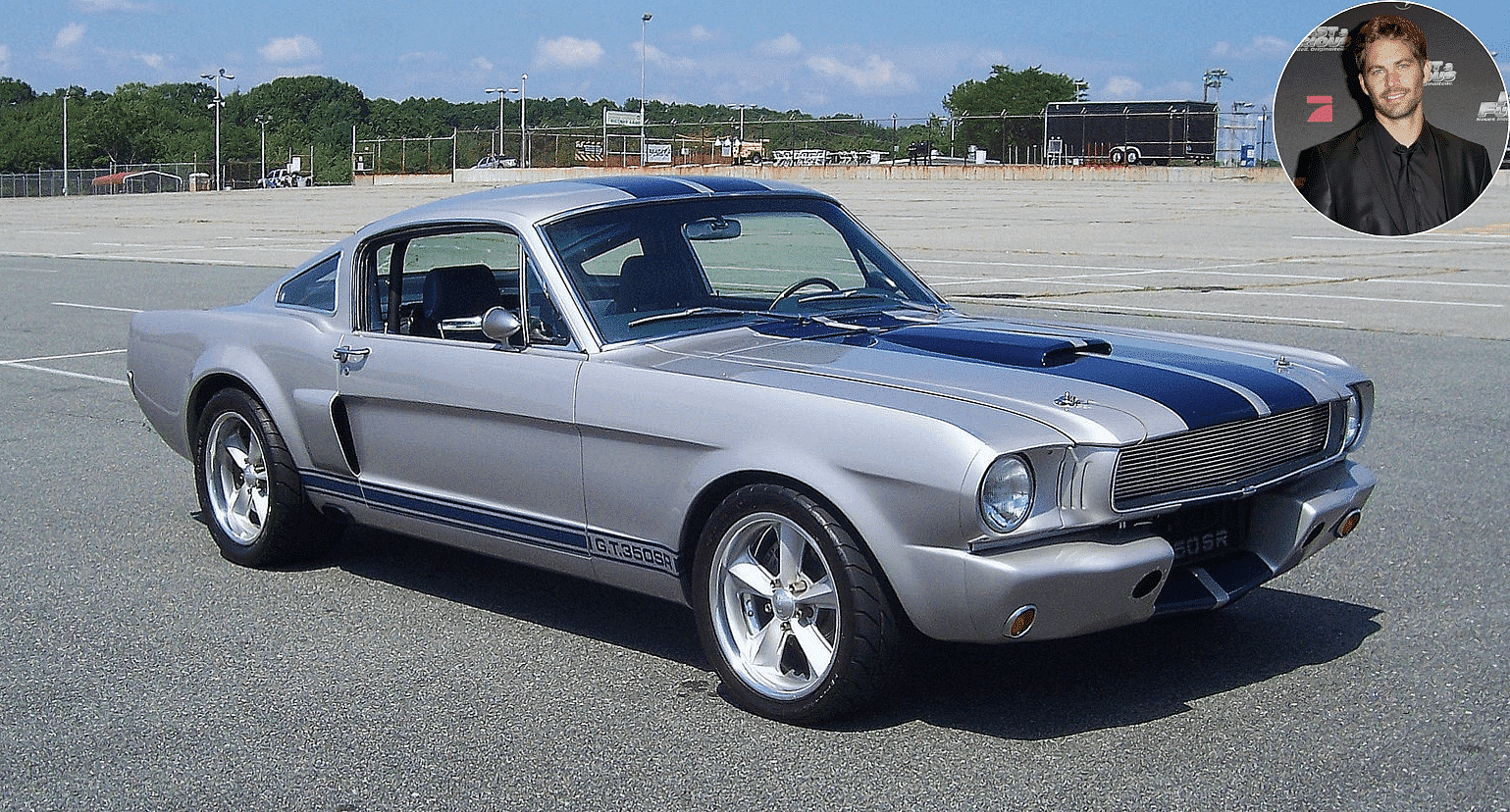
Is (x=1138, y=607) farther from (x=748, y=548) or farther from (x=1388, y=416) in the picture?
(x=1388, y=416)

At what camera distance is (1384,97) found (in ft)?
24.5

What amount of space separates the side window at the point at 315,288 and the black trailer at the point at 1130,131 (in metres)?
52.7

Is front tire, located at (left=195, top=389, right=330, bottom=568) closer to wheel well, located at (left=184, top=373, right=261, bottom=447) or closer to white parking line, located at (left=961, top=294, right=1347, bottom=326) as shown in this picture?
wheel well, located at (left=184, top=373, right=261, bottom=447)

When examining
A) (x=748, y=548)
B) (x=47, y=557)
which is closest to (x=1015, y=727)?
(x=748, y=548)

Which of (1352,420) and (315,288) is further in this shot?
(315,288)

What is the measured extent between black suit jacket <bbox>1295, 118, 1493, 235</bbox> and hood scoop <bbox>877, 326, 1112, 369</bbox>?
141 inches

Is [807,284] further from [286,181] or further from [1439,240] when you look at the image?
[286,181]

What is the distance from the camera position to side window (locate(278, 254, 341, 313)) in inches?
238

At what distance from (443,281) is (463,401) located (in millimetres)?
729

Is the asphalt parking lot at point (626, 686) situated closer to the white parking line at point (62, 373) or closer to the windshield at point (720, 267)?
the windshield at point (720, 267)

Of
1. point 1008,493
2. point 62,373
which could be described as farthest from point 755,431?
point 62,373

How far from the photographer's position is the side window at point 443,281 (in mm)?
5477

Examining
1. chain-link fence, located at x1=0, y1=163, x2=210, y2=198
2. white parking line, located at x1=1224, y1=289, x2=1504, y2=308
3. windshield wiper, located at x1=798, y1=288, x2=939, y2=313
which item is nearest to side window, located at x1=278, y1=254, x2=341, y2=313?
windshield wiper, located at x1=798, y1=288, x2=939, y2=313

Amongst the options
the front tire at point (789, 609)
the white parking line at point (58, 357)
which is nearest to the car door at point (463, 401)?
the front tire at point (789, 609)
